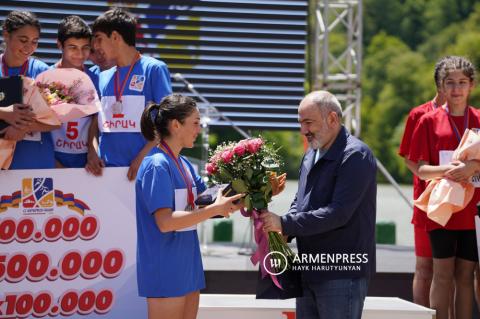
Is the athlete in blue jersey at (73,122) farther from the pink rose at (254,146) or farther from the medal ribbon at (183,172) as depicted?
the pink rose at (254,146)

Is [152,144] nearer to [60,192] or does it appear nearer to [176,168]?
[60,192]

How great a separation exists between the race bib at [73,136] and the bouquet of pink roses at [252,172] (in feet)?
4.10

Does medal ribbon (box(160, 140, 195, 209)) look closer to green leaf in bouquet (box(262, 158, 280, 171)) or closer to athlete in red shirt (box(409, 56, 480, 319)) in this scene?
green leaf in bouquet (box(262, 158, 280, 171))

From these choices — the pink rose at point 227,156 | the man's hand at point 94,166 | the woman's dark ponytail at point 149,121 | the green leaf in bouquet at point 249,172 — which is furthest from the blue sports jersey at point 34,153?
the green leaf in bouquet at point 249,172

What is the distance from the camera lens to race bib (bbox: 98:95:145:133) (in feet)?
16.0

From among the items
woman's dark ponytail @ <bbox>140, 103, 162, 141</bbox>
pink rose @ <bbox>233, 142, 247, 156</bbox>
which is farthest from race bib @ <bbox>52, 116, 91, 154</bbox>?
pink rose @ <bbox>233, 142, 247, 156</bbox>

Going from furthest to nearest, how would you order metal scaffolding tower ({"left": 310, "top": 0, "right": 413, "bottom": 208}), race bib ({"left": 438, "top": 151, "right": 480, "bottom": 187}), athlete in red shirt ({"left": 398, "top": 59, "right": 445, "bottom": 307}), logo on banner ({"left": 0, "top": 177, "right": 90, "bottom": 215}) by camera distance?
metal scaffolding tower ({"left": 310, "top": 0, "right": 413, "bottom": 208}) → athlete in red shirt ({"left": 398, "top": 59, "right": 445, "bottom": 307}) → race bib ({"left": 438, "top": 151, "right": 480, "bottom": 187}) → logo on banner ({"left": 0, "top": 177, "right": 90, "bottom": 215})

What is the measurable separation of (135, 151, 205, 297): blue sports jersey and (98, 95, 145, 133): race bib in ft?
3.22

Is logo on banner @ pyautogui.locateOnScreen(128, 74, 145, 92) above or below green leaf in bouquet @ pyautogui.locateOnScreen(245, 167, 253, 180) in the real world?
above

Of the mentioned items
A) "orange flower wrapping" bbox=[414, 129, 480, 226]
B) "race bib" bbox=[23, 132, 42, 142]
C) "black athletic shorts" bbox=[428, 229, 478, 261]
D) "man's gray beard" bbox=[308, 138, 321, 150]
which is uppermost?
"man's gray beard" bbox=[308, 138, 321, 150]

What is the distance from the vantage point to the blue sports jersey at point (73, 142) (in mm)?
4949

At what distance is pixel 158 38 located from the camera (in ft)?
27.8

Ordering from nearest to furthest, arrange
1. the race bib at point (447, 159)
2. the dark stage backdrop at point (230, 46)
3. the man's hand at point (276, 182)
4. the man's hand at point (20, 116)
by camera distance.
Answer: the man's hand at point (276, 182), the man's hand at point (20, 116), the race bib at point (447, 159), the dark stage backdrop at point (230, 46)

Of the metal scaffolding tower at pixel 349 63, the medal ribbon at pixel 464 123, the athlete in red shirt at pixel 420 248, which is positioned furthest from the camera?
the metal scaffolding tower at pixel 349 63
